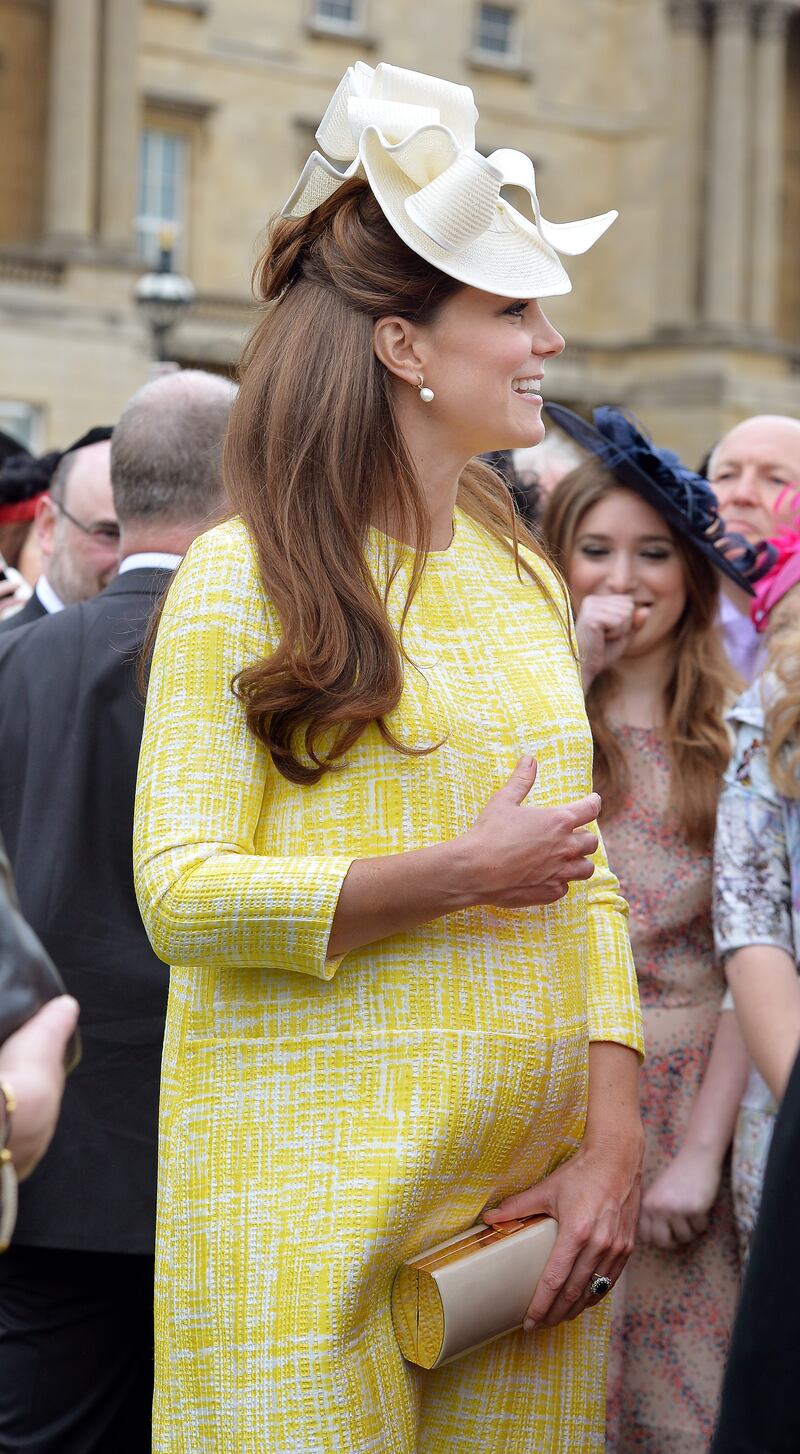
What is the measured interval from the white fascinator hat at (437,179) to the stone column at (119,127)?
29.3 metres

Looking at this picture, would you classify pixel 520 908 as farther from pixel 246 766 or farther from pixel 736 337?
pixel 736 337

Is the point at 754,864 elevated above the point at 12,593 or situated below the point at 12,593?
above

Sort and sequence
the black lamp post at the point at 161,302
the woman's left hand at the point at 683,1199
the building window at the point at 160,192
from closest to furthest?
the woman's left hand at the point at 683,1199 < the black lamp post at the point at 161,302 < the building window at the point at 160,192

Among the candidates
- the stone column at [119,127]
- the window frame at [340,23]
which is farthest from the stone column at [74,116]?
the window frame at [340,23]

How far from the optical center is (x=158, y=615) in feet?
8.65

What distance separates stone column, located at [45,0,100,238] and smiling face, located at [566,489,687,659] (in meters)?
27.8

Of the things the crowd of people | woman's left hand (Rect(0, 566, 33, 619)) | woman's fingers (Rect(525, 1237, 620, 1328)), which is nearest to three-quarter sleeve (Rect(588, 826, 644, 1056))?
the crowd of people

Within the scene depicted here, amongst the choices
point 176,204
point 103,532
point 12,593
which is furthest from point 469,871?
point 176,204

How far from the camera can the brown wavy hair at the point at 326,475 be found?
2.31 metres

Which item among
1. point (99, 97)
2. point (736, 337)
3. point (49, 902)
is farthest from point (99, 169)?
point (49, 902)

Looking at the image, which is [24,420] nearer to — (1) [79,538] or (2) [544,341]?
(1) [79,538]

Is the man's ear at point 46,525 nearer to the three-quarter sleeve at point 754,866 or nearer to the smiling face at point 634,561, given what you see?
the smiling face at point 634,561

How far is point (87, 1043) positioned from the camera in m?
3.13

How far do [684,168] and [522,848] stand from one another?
1493 inches
